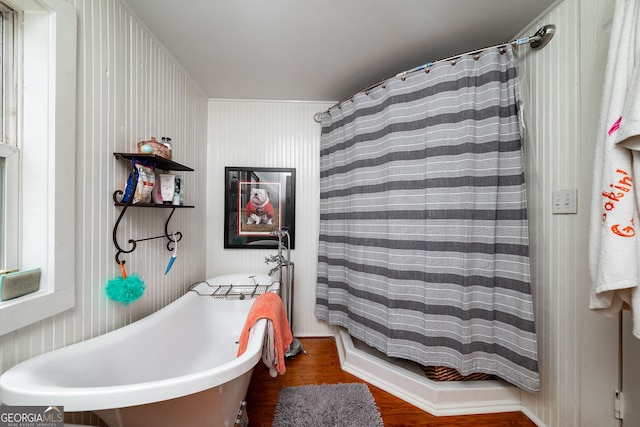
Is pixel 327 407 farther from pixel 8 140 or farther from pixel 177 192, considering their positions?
pixel 8 140

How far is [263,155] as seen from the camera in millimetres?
2027

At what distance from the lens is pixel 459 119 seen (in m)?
1.20

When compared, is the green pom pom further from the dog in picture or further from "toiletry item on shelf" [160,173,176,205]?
the dog in picture

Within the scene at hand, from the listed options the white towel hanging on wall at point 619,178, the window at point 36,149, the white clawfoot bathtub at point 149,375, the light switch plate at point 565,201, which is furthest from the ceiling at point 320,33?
the white clawfoot bathtub at point 149,375

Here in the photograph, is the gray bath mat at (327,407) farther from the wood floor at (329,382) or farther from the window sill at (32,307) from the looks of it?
the window sill at (32,307)

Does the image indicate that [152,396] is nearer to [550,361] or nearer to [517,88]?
[550,361]

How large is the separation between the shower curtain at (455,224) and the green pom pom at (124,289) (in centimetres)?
130

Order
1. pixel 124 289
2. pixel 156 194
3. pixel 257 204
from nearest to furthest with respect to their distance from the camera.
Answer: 1. pixel 124 289
2. pixel 156 194
3. pixel 257 204

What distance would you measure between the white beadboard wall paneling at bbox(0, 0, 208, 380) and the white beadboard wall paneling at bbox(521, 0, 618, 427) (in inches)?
82.3

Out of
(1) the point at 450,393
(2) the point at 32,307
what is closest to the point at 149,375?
(2) the point at 32,307

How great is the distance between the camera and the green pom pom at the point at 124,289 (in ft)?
3.22

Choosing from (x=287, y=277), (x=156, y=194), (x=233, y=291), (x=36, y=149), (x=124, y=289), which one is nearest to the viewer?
(x=36, y=149)

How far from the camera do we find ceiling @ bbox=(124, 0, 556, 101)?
110 centimetres

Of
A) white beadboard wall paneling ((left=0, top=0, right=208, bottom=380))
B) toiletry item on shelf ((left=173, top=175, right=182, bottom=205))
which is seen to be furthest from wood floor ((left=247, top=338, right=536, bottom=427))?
toiletry item on shelf ((left=173, top=175, right=182, bottom=205))
